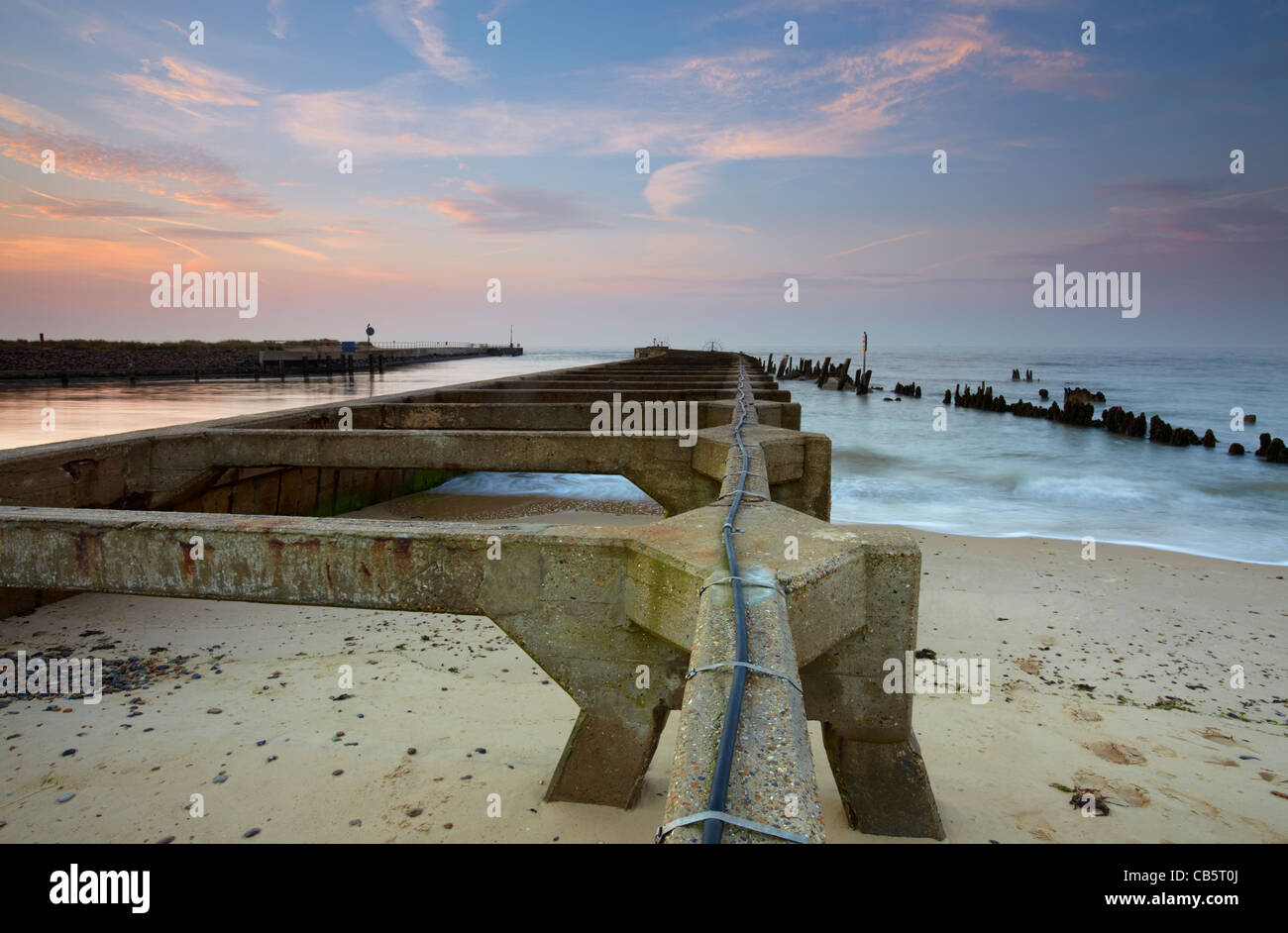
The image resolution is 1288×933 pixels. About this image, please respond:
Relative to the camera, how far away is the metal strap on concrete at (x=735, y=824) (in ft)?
3.91

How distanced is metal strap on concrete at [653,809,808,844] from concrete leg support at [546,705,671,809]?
1.62m

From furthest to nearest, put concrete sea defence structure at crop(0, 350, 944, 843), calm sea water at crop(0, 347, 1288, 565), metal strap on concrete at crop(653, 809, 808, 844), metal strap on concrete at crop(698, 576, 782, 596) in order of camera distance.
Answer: calm sea water at crop(0, 347, 1288, 565) < concrete sea defence structure at crop(0, 350, 944, 843) < metal strap on concrete at crop(698, 576, 782, 596) < metal strap on concrete at crop(653, 809, 808, 844)

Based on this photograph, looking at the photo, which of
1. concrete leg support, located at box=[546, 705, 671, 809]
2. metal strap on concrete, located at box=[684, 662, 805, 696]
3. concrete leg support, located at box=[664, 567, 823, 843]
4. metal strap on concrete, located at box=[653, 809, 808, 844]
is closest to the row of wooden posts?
concrete leg support, located at box=[546, 705, 671, 809]

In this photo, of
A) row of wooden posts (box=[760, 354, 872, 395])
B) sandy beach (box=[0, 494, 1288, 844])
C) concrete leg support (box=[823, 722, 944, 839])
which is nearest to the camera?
concrete leg support (box=[823, 722, 944, 839])

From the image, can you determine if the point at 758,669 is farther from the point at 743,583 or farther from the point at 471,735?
the point at 471,735

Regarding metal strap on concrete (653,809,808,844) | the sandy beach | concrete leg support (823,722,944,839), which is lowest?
the sandy beach

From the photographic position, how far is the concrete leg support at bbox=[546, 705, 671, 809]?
286 cm

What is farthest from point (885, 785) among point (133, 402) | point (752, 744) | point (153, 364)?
point (153, 364)

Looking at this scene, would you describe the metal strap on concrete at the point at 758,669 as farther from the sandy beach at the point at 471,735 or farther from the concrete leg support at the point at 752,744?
the sandy beach at the point at 471,735

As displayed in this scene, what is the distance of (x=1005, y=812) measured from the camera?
10.7 feet

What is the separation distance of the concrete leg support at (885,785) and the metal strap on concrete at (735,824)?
5.77 ft

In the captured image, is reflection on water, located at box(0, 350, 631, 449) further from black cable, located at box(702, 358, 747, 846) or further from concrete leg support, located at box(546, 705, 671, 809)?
black cable, located at box(702, 358, 747, 846)
